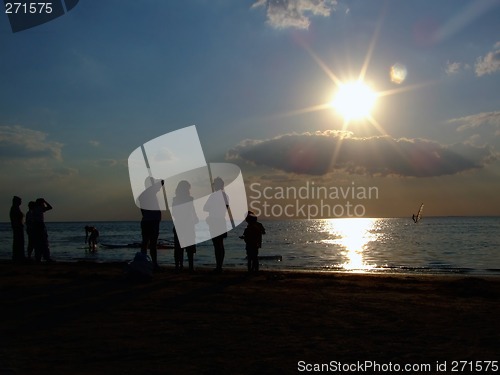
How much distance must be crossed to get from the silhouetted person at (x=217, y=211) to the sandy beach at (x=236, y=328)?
2.11 m

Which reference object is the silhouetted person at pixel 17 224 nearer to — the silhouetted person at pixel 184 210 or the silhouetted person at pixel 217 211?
the silhouetted person at pixel 184 210

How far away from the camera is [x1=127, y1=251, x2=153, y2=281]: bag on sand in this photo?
32.4 ft

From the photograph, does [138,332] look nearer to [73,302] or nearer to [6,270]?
[73,302]

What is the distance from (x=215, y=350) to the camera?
4.92 meters

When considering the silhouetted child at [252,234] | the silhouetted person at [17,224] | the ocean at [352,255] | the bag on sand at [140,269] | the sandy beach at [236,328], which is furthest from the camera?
the ocean at [352,255]

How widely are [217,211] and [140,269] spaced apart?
251cm

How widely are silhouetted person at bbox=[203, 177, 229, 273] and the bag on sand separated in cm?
194

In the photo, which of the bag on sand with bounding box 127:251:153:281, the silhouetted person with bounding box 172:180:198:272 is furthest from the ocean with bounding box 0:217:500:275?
the bag on sand with bounding box 127:251:153:281

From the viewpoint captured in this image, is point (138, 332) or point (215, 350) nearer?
point (215, 350)

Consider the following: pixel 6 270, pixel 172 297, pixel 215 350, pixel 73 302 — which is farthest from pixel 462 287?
pixel 6 270

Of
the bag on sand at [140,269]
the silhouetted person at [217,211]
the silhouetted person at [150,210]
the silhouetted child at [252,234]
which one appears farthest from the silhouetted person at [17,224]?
the silhouetted child at [252,234]

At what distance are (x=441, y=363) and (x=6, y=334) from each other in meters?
4.69

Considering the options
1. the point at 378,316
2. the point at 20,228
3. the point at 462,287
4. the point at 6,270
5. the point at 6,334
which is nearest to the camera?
the point at 6,334

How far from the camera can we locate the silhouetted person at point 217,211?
1145 centimetres
